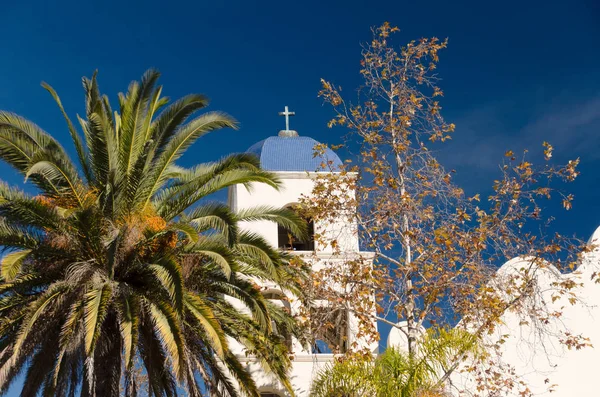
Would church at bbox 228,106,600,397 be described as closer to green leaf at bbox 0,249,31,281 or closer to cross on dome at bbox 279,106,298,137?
cross on dome at bbox 279,106,298,137

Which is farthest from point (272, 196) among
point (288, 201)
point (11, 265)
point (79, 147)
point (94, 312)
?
point (11, 265)

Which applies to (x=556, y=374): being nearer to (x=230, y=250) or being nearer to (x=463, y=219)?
(x=463, y=219)

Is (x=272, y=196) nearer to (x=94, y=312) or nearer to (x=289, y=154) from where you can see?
(x=289, y=154)

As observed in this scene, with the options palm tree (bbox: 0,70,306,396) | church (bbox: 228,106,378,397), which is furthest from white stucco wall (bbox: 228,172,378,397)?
palm tree (bbox: 0,70,306,396)

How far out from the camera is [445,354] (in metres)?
14.9

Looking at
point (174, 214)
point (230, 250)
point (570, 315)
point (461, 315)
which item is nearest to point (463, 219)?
point (461, 315)

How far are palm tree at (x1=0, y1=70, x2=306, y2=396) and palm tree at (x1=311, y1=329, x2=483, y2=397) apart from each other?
1418 millimetres

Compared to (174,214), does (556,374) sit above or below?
below

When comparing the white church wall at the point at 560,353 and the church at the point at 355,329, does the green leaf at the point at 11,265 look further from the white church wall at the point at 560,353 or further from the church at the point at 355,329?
the white church wall at the point at 560,353

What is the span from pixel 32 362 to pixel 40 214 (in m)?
2.75

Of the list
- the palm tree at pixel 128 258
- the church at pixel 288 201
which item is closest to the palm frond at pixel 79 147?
the palm tree at pixel 128 258

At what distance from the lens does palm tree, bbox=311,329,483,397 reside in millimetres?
14859

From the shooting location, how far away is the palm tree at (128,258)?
14.8 meters

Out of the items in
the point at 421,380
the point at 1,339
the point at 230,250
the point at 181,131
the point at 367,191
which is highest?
the point at 181,131
